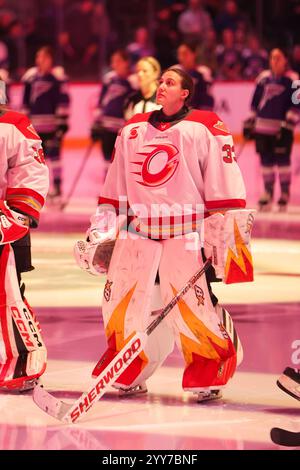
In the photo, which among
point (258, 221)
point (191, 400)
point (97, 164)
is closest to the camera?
point (191, 400)

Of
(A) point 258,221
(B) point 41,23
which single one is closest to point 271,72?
(A) point 258,221

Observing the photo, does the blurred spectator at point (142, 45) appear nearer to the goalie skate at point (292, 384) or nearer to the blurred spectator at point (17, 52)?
the blurred spectator at point (17, 52)

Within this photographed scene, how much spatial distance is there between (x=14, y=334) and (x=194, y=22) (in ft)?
36.5

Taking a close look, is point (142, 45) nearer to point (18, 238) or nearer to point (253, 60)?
point (253, 60)

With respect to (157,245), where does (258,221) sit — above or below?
below

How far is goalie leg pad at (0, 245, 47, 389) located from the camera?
5098 mm

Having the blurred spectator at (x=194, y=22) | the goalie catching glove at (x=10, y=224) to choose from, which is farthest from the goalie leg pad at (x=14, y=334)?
the blurred spectator at (x=194, y=22)

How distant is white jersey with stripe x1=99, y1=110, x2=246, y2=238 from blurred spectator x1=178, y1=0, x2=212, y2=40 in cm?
1084

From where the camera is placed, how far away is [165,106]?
5.07 metres

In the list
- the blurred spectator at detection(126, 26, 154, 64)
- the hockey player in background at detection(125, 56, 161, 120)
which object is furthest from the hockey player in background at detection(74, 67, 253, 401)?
the blurred spectator at detection(126, 26, 154, 64)

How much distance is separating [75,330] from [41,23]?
10179 millimetres

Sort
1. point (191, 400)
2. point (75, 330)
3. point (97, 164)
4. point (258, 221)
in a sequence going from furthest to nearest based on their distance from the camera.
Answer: point (97, 164) < point (258, 221) < point (75, 330) < point (191, 400)

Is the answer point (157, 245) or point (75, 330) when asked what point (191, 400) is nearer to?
point (157, 245)

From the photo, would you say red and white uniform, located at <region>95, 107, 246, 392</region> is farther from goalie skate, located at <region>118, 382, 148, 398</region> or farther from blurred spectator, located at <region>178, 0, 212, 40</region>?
blurred spectator, located at <region>178, 0, 212, 40</region>
